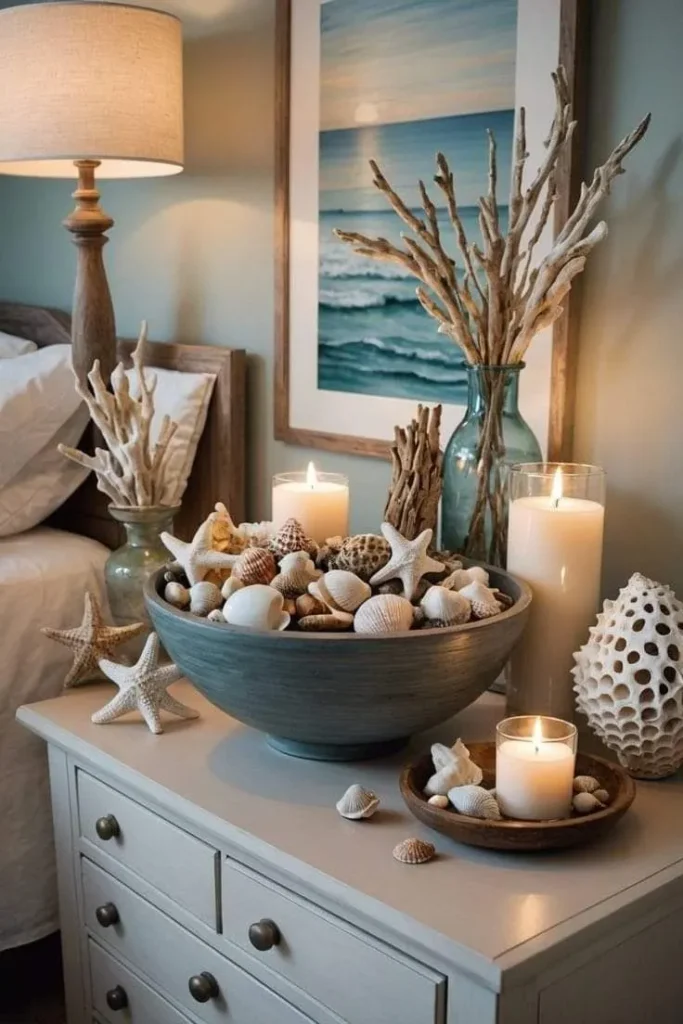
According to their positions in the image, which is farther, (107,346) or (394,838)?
(107,346)

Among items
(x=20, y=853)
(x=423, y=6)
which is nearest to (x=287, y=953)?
(x=20, y=853)

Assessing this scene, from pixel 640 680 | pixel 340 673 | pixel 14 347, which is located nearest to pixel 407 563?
pixel 340 673

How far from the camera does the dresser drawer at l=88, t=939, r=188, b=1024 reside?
4.43ft

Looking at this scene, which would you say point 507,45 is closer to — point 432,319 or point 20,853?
point 432,319

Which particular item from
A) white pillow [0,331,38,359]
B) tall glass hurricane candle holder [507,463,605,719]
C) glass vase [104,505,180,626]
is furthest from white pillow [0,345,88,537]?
tall glass hurricane candle holder [507,463,605,719]

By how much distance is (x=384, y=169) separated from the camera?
5.38 ft

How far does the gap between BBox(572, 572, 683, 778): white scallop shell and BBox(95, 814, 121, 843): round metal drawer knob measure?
57 centimetres

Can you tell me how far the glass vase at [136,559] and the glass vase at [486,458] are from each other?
445 mm

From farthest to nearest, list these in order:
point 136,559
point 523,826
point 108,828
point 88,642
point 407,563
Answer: point 136,559 → point 88,642 → point 108,828 → point 407,563 → point 523,826

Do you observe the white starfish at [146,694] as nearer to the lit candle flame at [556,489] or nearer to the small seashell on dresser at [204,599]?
the small seashell on dresser at [204,599]

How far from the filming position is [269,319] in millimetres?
1878

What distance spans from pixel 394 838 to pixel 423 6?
3.58 feet

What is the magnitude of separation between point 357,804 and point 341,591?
0.73ft

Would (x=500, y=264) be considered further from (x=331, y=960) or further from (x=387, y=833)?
(x=331, y=960)
